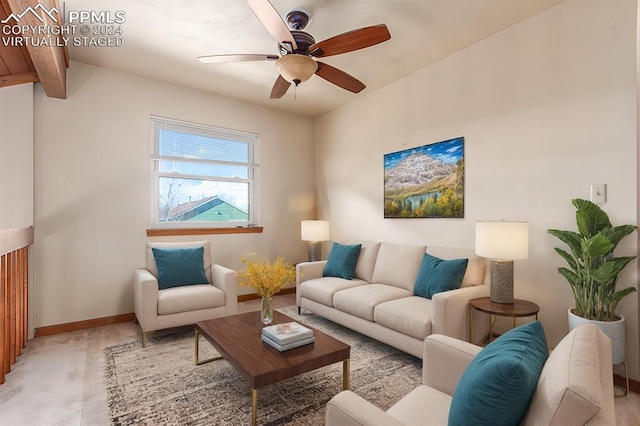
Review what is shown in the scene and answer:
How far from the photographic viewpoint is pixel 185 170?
170 inches

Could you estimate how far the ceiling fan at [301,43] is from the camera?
2.11 metres

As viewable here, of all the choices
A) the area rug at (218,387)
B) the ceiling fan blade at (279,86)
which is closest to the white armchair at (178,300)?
the area rug at (218,387)

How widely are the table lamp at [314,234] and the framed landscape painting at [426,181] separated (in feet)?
3.07

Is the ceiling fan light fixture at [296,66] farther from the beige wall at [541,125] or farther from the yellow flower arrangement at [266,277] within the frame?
the beige wall at [541,125]

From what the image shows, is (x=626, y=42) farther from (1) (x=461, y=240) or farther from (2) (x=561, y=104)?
(1) (x=461, y=240)

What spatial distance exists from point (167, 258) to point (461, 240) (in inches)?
120

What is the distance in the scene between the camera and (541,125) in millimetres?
2773

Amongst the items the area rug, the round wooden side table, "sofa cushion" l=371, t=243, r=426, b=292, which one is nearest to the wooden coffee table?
the area rug

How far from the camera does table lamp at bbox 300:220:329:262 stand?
182 inches

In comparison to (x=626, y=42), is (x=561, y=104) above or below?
below

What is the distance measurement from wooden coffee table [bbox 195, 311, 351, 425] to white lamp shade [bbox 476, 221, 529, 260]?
54.5 inches

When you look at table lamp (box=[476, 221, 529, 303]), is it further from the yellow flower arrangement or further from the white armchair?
the white armchair

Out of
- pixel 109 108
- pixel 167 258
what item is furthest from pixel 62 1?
pixel 167 258

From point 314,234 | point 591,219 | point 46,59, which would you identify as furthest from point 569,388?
point 314,234
